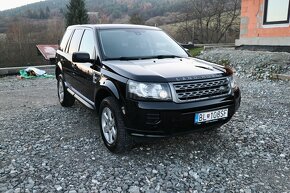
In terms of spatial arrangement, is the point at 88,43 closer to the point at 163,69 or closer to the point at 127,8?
the point at 163,69

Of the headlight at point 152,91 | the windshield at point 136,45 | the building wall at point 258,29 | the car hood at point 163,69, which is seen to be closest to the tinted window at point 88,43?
the windshield at point 136,45

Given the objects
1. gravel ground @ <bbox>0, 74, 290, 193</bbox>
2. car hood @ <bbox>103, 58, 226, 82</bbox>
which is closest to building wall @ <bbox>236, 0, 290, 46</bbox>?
gravel ground @ <bbox>0, 74, 290, 193</bbox>

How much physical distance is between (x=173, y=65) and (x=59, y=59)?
133 inches

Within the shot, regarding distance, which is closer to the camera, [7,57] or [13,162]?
[13,162]

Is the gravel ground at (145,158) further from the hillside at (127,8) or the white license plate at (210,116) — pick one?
the hillside at (127,8)

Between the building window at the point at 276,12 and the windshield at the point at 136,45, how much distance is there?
319 inches

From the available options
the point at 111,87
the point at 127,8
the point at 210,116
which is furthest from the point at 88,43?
the point at 127,8

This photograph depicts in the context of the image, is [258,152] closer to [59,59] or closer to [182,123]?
[182,123]

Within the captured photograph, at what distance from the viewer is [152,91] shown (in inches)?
A: 130

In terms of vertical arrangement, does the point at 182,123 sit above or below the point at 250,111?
above

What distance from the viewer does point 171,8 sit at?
36.0 metres

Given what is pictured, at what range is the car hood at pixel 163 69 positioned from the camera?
3348mm

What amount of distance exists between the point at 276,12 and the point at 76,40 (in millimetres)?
9321

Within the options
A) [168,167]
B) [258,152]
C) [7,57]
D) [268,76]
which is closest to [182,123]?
[168,167]
